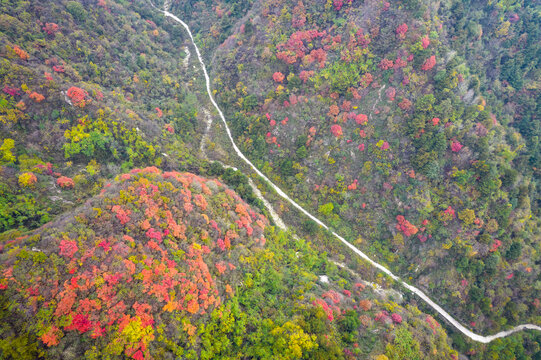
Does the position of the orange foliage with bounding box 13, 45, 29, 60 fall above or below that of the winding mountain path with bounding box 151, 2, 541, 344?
above

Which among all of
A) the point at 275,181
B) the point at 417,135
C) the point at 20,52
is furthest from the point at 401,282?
the point at 20,52

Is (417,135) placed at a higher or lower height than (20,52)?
A: higher

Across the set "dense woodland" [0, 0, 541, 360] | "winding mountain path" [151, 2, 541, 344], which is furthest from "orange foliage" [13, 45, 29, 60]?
"winding mountain path" [151, 2, 541, 344]

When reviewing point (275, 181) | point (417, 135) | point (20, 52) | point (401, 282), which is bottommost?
point (401, 282)

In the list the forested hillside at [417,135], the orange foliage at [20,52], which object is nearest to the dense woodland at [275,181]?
the forested hillside at [417,135]

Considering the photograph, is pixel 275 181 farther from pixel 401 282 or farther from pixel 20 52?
pixel 20 52

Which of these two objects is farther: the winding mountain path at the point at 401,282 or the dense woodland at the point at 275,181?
the winding mountain path at the point at 401,282

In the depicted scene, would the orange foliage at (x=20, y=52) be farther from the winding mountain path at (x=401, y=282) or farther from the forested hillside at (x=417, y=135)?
the forested hillside at (x=417, y=135)

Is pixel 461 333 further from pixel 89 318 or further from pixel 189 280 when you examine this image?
pixel 89 318

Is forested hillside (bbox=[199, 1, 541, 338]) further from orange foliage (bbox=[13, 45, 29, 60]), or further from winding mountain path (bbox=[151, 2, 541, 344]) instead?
orange foliage (bbox=[13, 45, 29, 60])
